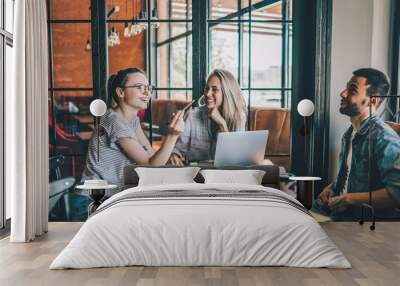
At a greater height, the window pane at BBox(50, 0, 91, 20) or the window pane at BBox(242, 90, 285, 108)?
the window pane at BBox(50, 0, 91, 20)

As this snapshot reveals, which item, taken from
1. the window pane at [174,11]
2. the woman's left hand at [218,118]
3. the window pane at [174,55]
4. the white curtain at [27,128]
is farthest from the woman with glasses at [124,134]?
the white curtain at [27,128]

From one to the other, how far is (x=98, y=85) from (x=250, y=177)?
95.2 inches

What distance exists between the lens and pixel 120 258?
4.53 metres

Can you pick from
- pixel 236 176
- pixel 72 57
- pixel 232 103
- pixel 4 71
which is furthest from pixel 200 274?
pixel 72 57

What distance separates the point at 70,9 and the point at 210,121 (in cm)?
242

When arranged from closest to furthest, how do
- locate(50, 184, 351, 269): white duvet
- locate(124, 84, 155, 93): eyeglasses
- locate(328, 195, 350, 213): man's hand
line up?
locate(50, 184, 351, 269): white duvet < locate(328, 195, 350, 213): man's hand < locate(124, 84, 155, 93): eyeglasses

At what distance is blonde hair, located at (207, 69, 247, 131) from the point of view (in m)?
7.33

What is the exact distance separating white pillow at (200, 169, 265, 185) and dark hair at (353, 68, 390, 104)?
1.87m

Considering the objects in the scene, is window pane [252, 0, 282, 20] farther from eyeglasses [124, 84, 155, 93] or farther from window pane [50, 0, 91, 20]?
window pane [50, 0, 91, 20]

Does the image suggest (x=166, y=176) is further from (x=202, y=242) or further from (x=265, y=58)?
(x=202, y=242)

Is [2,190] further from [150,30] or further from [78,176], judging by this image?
[150,30]

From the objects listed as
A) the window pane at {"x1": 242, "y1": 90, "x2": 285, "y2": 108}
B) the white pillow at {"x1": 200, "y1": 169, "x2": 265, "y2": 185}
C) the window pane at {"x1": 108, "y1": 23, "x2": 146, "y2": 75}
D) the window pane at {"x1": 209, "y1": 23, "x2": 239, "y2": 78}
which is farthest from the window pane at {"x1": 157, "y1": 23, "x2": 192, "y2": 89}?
→ the white pillow at {"x1": 200, "y1": 169, "x2": 265, "y2": 185}

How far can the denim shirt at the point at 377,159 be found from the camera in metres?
7.13

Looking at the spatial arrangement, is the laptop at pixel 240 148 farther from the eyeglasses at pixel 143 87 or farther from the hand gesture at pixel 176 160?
the eyeglasses at pixel 143 87
